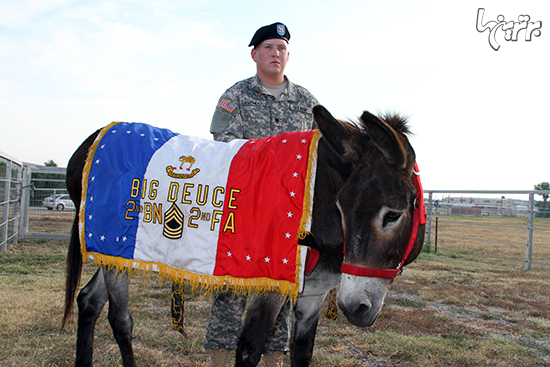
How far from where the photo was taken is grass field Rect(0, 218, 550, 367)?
323cm

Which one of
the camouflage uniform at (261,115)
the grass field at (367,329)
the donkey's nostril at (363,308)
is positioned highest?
the camouflage uniform at (261,115)

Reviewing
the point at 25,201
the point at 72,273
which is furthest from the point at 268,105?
the point at 25,201

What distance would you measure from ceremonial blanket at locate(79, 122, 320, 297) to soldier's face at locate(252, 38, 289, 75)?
930mm

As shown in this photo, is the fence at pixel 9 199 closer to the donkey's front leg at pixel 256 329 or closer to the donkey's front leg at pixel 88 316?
the donkey's front leg at pixel 88 316

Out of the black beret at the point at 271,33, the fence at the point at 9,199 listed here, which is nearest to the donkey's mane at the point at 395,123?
the black beret at the point at 271,33

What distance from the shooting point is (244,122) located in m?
3.15

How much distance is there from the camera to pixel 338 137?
2.06m

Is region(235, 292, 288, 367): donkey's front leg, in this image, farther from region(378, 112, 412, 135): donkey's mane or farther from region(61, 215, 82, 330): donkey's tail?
region(61, 215, 82, 330): donkey's tail

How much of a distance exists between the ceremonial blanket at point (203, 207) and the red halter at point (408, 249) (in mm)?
323

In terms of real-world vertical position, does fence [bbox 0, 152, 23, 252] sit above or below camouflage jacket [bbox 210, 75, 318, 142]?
below

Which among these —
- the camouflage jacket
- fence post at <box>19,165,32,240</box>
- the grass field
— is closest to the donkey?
the grass field

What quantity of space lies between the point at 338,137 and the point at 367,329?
114 inches

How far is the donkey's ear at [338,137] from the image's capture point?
205 centimetres

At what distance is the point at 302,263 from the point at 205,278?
2.07ft
